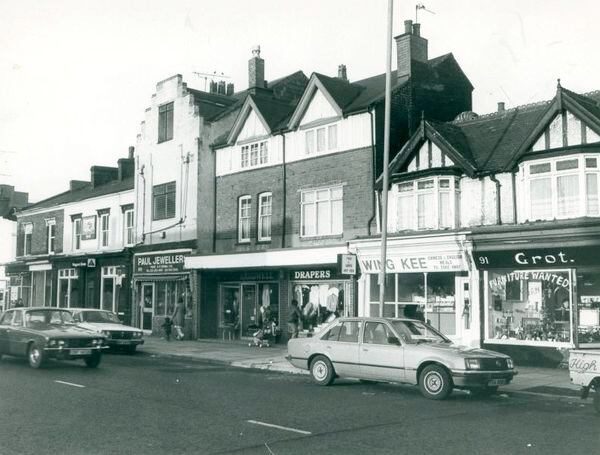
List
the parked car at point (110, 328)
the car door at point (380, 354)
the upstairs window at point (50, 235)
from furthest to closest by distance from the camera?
the upstairs window at point (50, 235) → the parked car at point (110, 328) → the car door at point (380, 354)

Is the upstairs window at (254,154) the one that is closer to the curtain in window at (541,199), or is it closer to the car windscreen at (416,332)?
the curtain in window at (541,199)

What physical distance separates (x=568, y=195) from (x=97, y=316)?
1514 cm

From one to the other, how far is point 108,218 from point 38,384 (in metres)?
21.7

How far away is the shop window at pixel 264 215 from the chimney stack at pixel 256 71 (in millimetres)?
6163

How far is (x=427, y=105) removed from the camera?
2453 cm

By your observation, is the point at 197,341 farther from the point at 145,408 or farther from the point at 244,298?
the point at 145,408

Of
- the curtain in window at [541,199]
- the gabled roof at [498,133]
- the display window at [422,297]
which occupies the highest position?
the gabled roof at [498,133]

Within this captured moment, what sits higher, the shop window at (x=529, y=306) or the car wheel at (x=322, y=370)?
the shop window at (x=529, y=306)

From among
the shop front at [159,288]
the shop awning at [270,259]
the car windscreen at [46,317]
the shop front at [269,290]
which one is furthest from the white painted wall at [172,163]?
the car windscreen at [46,317]

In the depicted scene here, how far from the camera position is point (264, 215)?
2605 cm

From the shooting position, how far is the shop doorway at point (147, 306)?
3073 centimetres

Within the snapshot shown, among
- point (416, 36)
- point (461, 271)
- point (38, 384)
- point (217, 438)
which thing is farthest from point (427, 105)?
point (217, 438)

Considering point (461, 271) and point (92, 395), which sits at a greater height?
point (461, 271)

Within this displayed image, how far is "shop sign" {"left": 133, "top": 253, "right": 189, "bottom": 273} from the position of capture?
28638mm
